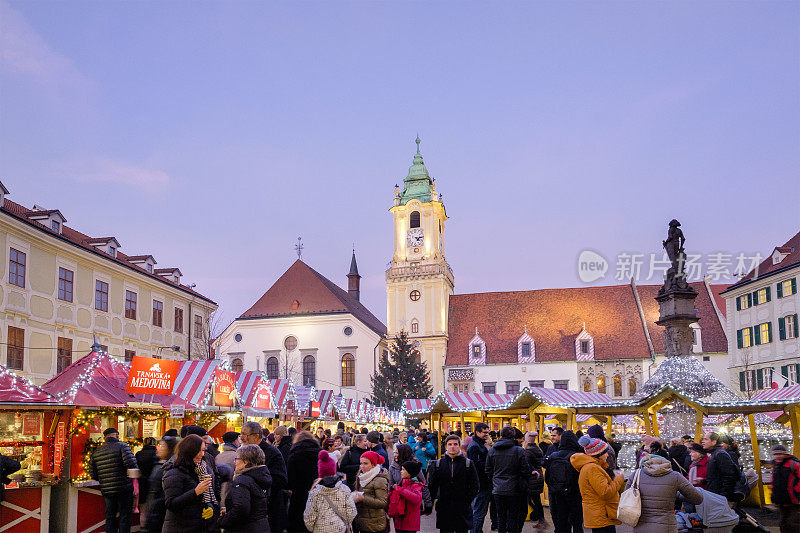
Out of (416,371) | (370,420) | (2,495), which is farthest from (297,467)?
(416,371)

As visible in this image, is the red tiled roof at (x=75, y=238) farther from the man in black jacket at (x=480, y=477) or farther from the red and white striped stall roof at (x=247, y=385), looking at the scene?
A: the man in black jacket at (x=480, y=477)

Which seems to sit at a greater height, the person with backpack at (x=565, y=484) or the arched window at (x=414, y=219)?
the arched window at (x=414, y=219)

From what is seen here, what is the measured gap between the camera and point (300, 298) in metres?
63.8

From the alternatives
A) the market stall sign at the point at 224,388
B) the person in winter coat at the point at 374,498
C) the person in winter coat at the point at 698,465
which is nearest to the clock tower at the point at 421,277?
the market stall sign at the point at 224,388

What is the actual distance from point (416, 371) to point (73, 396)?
44390 mm

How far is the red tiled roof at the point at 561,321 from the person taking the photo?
2262 inches

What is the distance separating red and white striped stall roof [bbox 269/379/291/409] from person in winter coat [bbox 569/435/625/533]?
19026 mm

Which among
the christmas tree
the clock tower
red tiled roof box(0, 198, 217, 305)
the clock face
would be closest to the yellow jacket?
red tiled roof box(0, 198, 217, 305)

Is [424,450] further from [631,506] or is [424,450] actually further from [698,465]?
[631,506]

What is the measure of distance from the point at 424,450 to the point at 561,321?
151 ft

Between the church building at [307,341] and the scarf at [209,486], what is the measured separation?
52.3 meters

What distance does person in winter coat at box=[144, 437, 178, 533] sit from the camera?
27.4 ft

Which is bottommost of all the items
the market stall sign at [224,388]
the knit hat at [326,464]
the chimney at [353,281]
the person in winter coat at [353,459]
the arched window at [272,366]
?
the person in winter coat at [353,459]

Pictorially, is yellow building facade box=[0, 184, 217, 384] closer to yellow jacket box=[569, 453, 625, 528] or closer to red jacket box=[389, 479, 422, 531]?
red jacket box=[389, 479, 422, 531]
